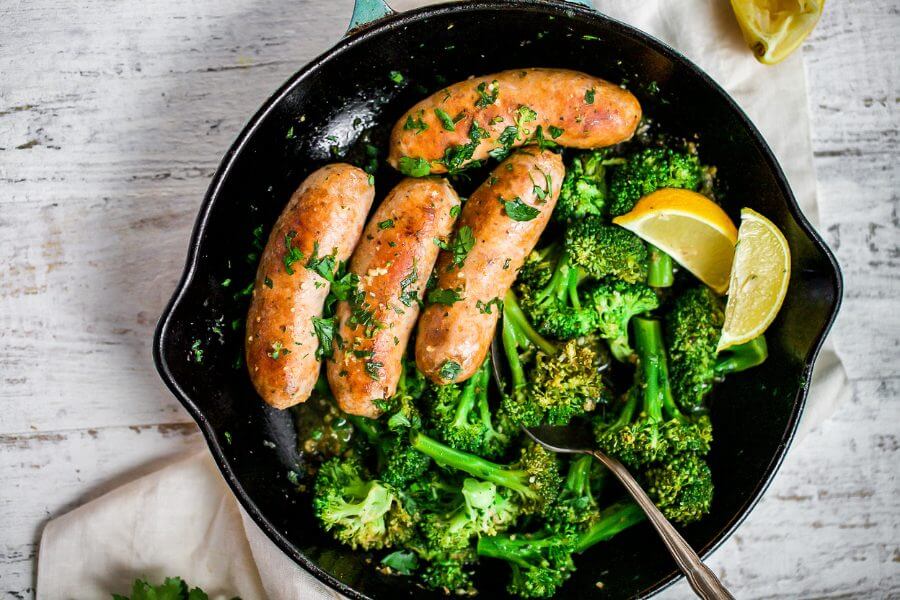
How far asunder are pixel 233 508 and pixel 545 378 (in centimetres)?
148

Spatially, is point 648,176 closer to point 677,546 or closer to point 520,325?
point 520,325

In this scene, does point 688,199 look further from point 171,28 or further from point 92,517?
point 92,517

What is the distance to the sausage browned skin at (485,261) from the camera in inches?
96.2

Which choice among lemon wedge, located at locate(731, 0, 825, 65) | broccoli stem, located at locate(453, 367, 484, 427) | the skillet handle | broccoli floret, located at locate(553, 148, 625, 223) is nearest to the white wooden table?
lemon wedge, located at locate(731, 0, 825, 65)

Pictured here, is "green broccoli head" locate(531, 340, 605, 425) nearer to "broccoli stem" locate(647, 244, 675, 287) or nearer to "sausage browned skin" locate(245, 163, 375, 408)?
"broccoli stem" locate(647, 244, 675, 287)

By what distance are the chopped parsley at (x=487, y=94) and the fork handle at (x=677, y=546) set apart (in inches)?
55.2

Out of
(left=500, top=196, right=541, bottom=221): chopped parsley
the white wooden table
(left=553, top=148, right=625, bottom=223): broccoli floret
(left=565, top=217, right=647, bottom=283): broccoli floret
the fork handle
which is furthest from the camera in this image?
the white wooden table

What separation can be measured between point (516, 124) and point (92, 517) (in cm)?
243

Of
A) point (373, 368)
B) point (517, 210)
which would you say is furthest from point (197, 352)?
point (517, 210)

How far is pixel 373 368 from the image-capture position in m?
2.46

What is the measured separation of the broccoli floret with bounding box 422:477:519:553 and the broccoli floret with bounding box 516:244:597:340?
662 mm

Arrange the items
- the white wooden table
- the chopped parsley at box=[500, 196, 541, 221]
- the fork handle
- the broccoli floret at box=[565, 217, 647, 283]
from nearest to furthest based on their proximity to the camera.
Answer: the fork handle → the chopped parsley at box=[500, 196, 541, 221] → the broccoli floret at box=[565, 217, 647, 283] → the white wooden table

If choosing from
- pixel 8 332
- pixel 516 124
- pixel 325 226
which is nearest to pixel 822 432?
pixel 516 124

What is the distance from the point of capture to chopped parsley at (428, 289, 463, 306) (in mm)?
2456
